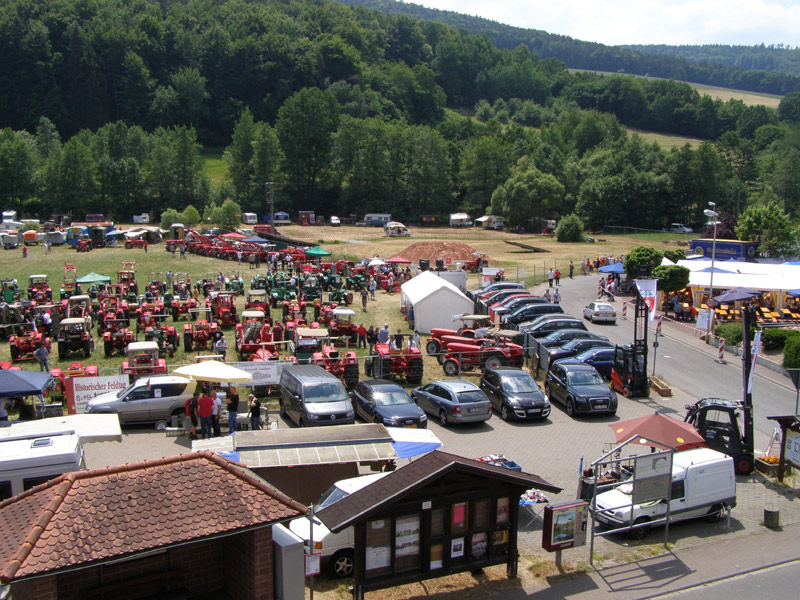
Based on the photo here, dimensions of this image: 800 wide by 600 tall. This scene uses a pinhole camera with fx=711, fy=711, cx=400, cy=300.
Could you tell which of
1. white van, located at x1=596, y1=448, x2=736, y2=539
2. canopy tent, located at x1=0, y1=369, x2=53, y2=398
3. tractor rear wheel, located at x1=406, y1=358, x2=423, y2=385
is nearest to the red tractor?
tractor rear wheel, located at x1=406, y1=358, x2=423, y2=385

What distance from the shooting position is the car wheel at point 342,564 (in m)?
10.7

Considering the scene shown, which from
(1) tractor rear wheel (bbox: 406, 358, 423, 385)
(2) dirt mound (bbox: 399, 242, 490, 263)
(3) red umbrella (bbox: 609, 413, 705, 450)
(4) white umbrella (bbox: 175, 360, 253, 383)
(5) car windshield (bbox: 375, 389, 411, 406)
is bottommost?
(2) dirt mound (bbox: 399, 242, 490, 263)

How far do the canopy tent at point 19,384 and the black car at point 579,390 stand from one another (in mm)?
13740

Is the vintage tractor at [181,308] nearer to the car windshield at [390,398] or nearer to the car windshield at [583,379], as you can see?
the car windshield at [390,398]

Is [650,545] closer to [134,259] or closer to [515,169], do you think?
[134,259]

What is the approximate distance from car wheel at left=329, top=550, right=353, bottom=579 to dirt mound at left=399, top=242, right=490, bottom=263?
43198 mm

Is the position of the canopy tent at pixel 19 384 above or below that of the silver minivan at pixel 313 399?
above

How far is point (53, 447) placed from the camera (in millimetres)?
11453

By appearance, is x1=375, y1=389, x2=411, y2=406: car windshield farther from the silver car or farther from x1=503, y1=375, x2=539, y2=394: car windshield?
x1=503, y1=375, x2=539, y2=394: car windshield

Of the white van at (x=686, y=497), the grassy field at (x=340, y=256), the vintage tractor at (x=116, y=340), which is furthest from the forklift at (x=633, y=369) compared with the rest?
the vintage tractor at (x=116, y=340)

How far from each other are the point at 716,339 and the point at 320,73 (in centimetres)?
13377

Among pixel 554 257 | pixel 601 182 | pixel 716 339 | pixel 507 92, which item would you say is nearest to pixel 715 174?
pixel 601 182

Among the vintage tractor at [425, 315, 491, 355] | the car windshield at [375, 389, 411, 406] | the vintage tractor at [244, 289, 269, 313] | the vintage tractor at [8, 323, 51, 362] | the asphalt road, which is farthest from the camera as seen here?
the vintage tractor at [244, 289, 269, 313]

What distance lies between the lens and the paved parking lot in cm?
1259
